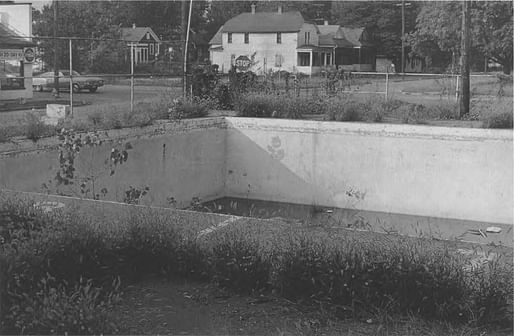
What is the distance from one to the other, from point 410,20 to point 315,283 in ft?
226

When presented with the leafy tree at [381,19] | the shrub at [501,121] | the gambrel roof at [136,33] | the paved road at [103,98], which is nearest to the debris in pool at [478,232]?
the shrub at [501,121]

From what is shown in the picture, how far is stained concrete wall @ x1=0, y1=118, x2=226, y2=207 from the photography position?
37.9 ft

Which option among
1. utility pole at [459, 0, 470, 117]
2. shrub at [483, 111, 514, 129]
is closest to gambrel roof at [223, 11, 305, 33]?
utility pole at [459, 0, 470, 117]

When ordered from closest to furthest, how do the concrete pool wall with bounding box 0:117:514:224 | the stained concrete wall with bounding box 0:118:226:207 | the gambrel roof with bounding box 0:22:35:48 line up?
the stained concrete wall with bounding box 0:118:226:207 → the gambrel roof with bounding box 0:22:35:48 → the concrete pool wall with bounding box 0:117:514:224

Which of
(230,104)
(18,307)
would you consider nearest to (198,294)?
(18,307)

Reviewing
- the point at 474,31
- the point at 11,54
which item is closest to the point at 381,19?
the point at 474,31

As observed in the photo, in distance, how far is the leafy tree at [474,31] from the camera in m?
45.1

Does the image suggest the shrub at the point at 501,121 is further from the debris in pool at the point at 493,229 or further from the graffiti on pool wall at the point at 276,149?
the graffiti on pool wall at the point at 276,149

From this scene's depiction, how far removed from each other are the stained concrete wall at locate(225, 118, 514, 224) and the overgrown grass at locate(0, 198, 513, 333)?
9.68 metres

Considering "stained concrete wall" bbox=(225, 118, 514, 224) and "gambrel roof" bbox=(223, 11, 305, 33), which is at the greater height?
"gambrel roof" bbox=(223, 11, 305, 33)

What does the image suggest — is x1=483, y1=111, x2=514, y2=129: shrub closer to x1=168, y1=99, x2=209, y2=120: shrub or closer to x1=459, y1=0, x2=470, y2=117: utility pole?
x1=459, y1=0, x2=470, y2=117: utility pole

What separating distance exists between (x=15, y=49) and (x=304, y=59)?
4192cm

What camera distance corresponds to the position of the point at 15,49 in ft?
53.7

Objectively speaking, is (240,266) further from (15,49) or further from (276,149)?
(15,49)
